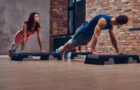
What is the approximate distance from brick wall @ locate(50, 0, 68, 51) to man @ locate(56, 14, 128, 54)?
3.62 meters

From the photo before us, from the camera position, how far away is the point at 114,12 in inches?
227

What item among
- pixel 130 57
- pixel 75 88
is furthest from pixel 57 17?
pixel 75 88

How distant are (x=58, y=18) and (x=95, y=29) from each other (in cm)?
490

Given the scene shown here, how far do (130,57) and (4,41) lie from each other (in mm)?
5362

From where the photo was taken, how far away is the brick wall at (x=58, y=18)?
8.49 metres

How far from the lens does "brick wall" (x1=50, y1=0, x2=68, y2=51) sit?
849cm

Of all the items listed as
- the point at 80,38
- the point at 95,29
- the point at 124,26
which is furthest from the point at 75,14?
the point at 95,29

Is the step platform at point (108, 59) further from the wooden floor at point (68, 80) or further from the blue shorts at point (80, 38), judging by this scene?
the wooden floor at point (68, 80)

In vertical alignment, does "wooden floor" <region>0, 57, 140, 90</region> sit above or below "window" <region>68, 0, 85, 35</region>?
below

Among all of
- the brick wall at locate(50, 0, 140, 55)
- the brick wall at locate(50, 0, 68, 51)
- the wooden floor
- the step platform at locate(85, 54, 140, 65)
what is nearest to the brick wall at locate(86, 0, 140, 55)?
the brick wall at locate(50, 0, 140, 55)

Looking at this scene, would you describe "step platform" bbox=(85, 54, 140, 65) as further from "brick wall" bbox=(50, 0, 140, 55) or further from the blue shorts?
"brick wall" bbox=(50, 0, 140, 55)

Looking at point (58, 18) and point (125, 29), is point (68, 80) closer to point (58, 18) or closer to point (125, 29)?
point (125, 29)

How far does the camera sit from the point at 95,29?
376 cm

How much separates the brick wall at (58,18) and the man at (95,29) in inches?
142
